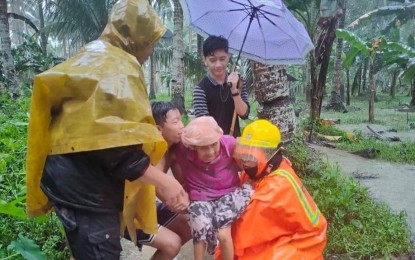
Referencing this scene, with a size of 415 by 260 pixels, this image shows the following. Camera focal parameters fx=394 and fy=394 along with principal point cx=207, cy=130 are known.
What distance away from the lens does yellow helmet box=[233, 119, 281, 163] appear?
218 centimetres

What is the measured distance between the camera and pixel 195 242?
2145 mm

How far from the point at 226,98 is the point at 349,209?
60.6 inches

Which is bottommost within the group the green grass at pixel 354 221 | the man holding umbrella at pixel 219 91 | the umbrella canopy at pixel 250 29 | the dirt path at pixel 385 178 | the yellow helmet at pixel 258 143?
the dirt path at pixel 385 178

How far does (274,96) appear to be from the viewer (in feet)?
15.3

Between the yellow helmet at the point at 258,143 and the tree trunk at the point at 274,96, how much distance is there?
8.11 ft

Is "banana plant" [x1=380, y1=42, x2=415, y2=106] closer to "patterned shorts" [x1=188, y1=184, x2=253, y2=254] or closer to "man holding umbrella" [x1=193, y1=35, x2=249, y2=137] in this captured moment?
"man holding umbrella" [x1=193, y1=35, x2=249, y2=137]

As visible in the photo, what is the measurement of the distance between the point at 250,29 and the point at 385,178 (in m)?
3.12

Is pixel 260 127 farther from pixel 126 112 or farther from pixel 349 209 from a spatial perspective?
pixel 349 209

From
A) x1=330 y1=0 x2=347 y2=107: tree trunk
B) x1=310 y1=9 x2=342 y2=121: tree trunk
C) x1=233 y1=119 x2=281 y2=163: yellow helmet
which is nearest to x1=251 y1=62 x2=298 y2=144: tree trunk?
x1=310 y1=9 x2=342 y2=121: tree trunk

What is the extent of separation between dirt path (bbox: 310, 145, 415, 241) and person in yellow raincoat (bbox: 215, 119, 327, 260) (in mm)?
1608

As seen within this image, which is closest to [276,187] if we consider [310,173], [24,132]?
[310,173]

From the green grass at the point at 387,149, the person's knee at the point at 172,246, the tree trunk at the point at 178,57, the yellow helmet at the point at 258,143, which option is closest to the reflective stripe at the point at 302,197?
the yellow helmet at the point at 258,143

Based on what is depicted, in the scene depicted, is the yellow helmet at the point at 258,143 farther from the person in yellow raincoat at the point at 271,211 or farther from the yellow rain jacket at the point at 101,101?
the yellow rain jacket at the point at 101,101

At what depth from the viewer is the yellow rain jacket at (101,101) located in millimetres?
1407
